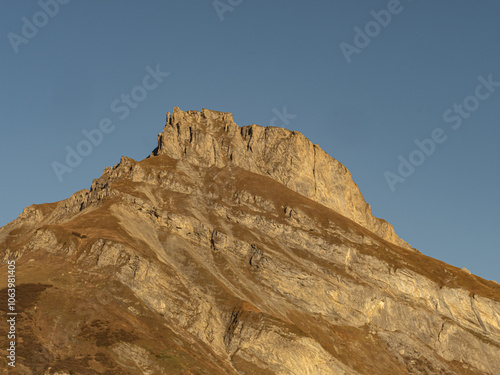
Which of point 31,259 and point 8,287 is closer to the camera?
point 8,287

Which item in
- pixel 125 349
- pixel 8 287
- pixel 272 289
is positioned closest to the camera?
pixel 125 349

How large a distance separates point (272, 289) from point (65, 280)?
160 ft

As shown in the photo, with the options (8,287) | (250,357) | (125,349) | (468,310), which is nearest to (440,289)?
(468,310)

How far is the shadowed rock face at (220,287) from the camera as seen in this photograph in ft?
318

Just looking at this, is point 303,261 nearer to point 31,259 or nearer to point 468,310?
point 468,310

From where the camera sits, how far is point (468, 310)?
150 meters

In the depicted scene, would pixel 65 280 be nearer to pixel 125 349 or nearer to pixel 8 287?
pixel 8 287

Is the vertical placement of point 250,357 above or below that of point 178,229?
below

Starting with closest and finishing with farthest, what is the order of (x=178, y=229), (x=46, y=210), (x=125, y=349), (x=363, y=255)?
1. (x=125, y=349)
2. (x=178, y=229)
3. (x=363, y=255)
4. (x=46, y=210)

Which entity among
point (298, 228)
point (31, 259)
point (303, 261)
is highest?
point (298, 228)

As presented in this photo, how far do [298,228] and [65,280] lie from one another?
238 ft

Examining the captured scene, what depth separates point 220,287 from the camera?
126062 mm

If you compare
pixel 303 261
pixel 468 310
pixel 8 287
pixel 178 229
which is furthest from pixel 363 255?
pixel 8 287

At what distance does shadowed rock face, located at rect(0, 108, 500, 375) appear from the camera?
318 ft
